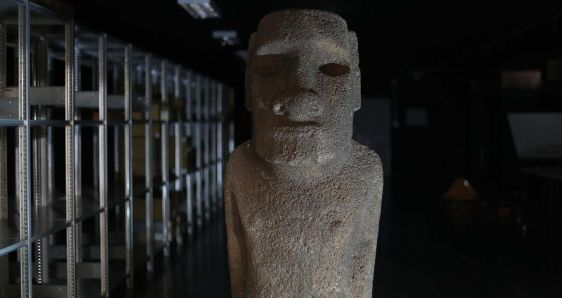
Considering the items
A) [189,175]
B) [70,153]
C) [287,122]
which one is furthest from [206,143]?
[287,122]

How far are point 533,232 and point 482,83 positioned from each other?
3.26m

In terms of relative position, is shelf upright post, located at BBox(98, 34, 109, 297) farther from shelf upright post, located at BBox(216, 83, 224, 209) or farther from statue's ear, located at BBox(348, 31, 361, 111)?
shelf upright post, located at BBox(216, 83, 224, 209)

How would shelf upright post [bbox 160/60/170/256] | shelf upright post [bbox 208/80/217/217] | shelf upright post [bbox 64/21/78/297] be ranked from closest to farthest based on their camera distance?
shelf upright post [bbox 64/21/78/297], shelf upright post [bbox 160/60/170/256], shelf upright post [bbox 208/80/217/217]

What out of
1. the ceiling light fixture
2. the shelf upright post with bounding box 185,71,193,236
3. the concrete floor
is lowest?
the concrete floor

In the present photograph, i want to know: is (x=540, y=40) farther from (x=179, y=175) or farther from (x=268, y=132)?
(x=268, y=132)

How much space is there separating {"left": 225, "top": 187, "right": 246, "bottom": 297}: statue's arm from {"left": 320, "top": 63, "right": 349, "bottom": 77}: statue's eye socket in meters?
0.64

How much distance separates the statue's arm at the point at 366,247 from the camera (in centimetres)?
236

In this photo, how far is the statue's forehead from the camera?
2252 millimetres

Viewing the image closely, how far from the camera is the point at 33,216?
3.40m

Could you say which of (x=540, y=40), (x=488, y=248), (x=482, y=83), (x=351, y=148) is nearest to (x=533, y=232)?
(x=488, y=248)

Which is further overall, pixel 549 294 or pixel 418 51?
pixel 418 51

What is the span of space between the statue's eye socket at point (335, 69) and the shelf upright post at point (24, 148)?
4.91 feet

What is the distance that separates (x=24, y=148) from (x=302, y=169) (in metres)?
1.45

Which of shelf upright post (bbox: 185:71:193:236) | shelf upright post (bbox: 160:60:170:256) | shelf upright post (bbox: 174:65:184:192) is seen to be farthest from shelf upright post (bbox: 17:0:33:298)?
shelf upright post (bbox: 185:71:193:236)
